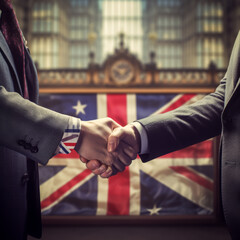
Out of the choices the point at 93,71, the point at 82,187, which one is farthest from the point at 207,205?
the point at 93,71

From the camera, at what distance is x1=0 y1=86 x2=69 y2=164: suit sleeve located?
0.77 metres

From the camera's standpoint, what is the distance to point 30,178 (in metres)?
1.02

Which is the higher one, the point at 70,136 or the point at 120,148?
the point at 70,136

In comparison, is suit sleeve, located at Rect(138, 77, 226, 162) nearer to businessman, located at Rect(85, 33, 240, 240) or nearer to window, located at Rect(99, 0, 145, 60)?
businessman, located at Rect(85, 33, 240, 240)

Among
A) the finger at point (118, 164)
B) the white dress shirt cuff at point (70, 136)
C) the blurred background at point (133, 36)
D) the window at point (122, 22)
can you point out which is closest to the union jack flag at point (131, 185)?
the finger at point (118, 164)

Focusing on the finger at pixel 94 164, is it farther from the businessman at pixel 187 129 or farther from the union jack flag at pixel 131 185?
the union jack flag at pixel 131 185

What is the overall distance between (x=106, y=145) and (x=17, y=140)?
421 mm

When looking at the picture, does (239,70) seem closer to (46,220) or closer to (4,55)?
(4,55)

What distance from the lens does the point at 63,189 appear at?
1.37 metres

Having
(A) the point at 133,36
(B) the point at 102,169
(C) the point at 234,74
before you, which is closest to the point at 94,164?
(B) the point at 102,169

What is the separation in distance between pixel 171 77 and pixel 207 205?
8732 mm

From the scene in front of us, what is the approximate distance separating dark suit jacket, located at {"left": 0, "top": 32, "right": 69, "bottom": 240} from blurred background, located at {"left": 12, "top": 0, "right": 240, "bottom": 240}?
27.4 ft

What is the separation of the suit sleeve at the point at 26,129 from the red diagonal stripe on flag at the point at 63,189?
2.00 feet

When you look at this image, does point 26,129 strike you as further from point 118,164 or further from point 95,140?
point 118,164
